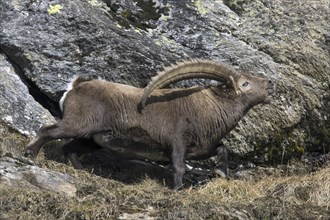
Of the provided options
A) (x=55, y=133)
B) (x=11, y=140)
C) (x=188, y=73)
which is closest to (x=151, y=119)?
(x=188, y=73)

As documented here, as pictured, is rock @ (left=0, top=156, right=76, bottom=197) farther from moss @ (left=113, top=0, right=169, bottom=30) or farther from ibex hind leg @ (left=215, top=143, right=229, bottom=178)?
moss @ (left=113, top=0, right=169, bottom=30)

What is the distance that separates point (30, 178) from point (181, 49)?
3.90 meters

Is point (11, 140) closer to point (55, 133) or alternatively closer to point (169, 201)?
point (55, 133)

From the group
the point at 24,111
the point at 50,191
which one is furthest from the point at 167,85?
the point at 50,191

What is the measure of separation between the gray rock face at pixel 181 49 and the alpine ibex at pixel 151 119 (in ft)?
1.92

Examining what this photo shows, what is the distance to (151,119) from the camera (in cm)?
1066

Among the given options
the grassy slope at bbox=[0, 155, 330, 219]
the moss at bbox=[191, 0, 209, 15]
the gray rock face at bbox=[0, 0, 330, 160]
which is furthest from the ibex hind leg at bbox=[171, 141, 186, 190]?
the moss at bbox=[191, 0, 209, 15]

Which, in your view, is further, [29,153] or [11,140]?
[11,140]

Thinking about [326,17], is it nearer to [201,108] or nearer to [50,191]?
[201,108]

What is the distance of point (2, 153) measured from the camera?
9375mm

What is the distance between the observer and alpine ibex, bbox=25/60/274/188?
10.5 meters

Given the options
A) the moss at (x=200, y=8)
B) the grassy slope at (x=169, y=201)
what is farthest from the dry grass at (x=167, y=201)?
the moss at (x=200, y=8)

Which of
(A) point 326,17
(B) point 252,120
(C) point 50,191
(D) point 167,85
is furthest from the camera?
(A) point 326,17

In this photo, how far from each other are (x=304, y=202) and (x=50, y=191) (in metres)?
2.99
